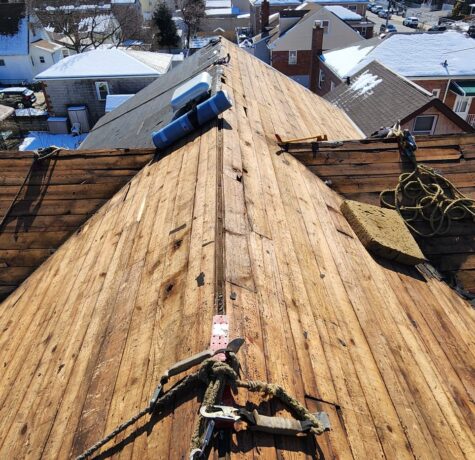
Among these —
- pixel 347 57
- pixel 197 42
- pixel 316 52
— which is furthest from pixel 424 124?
pixel 197 42

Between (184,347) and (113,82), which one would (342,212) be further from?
(113,82)

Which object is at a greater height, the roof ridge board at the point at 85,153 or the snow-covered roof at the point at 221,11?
the roof ridge board at the point at 85,153

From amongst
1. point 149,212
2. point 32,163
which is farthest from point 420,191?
point 32,163

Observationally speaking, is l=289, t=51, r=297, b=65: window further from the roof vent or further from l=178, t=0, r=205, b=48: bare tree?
the roof vent

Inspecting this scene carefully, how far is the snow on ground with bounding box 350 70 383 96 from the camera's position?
16047mm

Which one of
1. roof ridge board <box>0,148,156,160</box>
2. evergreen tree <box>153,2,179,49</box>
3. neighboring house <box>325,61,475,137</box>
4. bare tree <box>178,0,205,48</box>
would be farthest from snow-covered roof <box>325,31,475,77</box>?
bare tree <box>178,0,205,48</box>

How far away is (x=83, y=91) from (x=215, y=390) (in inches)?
1011

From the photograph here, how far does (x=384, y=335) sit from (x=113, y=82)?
23.9m

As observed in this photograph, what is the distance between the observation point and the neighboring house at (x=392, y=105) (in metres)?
13.7

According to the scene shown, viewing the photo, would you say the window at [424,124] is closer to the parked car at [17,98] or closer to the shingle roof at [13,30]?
the parked car at [17,98]

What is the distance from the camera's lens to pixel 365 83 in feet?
54.5

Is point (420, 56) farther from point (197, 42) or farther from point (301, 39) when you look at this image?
point (197, 42)

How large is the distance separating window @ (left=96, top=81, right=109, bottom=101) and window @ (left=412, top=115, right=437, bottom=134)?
690 inches

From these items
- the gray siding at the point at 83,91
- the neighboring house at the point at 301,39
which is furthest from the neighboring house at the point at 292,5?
the gray siding at the point at 83,91
